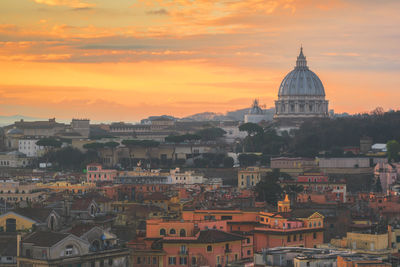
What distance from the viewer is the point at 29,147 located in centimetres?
10938

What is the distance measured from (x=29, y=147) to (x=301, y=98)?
4338cm

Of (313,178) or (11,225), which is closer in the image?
(11,225)

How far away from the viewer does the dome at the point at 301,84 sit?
142375mm

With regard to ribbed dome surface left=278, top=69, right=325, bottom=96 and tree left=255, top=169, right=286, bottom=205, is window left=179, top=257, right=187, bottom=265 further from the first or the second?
ribbed dome surface left=278, top=69, right=325, bottom=96

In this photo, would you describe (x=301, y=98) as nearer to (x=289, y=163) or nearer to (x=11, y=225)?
(x=289, y=163)

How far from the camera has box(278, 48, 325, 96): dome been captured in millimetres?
142375

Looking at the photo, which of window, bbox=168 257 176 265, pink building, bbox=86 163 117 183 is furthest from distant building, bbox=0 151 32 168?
window, bbox=168 257 176 265

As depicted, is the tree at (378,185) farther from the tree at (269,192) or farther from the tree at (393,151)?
the tree at (269,192)

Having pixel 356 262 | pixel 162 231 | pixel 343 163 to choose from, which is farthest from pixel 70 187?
pixel 356 262

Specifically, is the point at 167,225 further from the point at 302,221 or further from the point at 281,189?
the point at 281,189

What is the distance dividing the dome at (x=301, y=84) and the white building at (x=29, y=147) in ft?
135

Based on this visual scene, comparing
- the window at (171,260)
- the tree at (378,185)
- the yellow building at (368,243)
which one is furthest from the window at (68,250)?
the tree at (378,185)

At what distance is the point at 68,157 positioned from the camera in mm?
96125

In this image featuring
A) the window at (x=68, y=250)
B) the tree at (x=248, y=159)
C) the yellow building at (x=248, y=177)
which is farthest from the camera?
the tree at (x=248, y=159)
